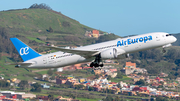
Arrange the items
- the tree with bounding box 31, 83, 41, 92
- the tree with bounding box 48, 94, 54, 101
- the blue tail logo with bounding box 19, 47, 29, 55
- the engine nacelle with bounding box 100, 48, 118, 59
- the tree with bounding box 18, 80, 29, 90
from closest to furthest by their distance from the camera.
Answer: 1. the engine nacelle with bounding box 100, 48, 118, 59
2. the blue tail logo with bounding box 19, 47, 29, 55
3. the tree with bounding box 48, 94, 54, 101
4. the tree with bounding box 31, 83, 41, 92
5. the tree with bounding box 18, 80, 29, 90

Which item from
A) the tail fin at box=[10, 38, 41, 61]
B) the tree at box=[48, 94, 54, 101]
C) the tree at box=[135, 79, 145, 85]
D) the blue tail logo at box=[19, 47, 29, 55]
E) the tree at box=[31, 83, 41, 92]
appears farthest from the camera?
the tree at box=[135, 79, 145, 85]

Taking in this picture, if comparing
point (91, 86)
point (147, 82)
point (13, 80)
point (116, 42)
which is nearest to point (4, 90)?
point (13, 80)

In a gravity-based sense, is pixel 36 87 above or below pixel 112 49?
below

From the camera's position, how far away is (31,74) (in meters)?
136

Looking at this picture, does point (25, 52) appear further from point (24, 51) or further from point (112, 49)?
point (112, 49)

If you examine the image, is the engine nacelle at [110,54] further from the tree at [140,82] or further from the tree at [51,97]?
the tree at [140,82]

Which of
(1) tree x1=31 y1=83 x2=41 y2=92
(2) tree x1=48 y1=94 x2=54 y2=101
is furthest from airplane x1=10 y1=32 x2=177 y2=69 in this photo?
(1) tree x1=31 y1=83 x2=41 y2=92

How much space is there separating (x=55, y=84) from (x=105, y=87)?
26.2 metres

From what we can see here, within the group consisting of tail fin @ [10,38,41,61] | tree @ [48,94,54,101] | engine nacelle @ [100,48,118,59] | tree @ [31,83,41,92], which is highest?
tail fin @ [10,38,41,61]

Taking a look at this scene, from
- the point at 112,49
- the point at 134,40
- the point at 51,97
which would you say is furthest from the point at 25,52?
the point at 51,97

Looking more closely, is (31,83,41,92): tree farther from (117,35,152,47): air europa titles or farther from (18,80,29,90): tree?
(117,35,152,47): air europa titles

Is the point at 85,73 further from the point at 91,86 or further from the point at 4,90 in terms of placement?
the point at 4,90

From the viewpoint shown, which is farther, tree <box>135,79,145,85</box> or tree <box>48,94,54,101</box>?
tree <box>135,79,145,85</box>

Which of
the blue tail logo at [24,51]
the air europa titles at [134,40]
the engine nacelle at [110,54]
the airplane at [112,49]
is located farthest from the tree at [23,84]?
the air europa titles at [134,40]
